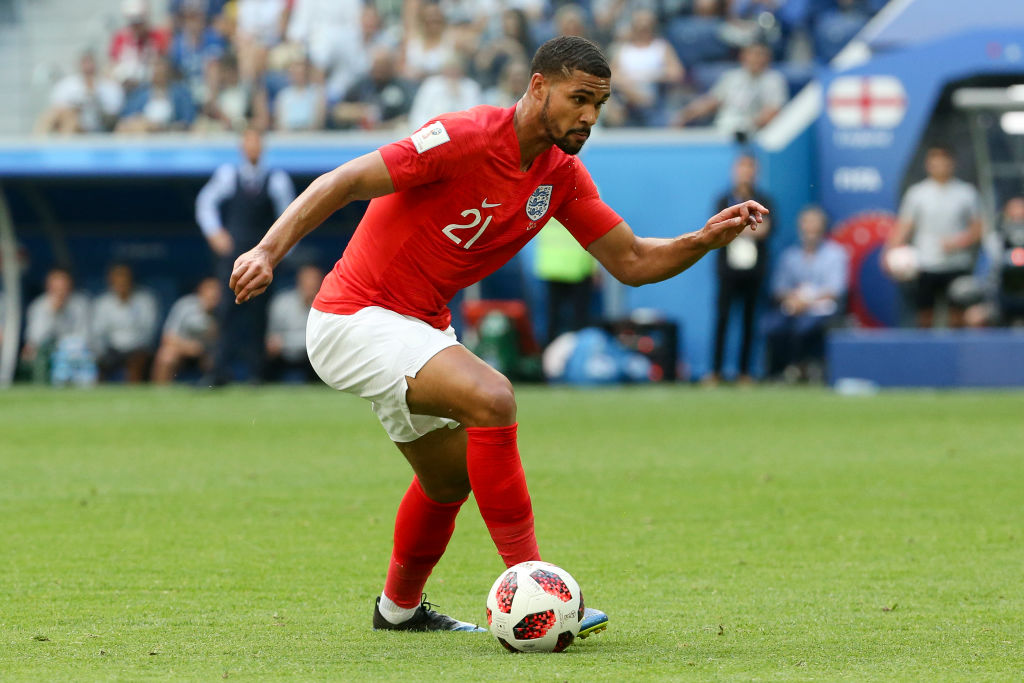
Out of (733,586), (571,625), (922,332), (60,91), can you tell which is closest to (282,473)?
(733,586)

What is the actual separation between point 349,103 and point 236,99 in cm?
135

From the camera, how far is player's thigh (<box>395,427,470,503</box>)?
4.86 m

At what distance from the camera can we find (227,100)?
60.3 ft

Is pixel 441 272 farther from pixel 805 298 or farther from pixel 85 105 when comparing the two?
pixel 85 105

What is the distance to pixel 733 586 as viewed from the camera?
555cm

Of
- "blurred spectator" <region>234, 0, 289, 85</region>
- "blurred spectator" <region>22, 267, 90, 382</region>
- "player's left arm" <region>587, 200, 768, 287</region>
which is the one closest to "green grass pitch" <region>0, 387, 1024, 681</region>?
"player's left arm" <region>587, 200, 768, 287</region>

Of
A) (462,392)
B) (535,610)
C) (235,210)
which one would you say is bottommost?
(535,610)

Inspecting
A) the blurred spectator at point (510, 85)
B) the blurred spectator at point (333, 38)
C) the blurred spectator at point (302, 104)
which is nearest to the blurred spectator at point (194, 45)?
the blurred spectator at point (333, 38)

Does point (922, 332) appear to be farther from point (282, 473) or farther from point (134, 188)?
point (134, 188)

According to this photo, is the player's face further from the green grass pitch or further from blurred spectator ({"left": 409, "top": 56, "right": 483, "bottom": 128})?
blurred spectator ({"left": 409, "top": 56, "right": 483, "bottom": 128})

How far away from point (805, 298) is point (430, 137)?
1171 cm

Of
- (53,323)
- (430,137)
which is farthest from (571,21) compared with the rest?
(430,137)

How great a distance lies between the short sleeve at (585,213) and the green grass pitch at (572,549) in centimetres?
127

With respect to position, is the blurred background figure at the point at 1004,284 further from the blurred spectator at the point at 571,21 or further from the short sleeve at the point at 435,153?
the short sleeve at the point at 435,153
